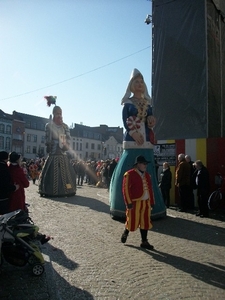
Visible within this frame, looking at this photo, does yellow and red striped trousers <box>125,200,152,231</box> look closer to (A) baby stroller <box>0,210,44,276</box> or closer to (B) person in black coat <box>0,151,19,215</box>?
(A) baby stroller <box>0,210,44,276</box>

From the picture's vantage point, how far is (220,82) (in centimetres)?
1325

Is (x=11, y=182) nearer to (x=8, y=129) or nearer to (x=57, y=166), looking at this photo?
(x=57, y=166)

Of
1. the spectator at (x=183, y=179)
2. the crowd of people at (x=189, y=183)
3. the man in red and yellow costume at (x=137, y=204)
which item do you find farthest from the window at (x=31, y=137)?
the man in red and yellow costume at (x=137, y=204)

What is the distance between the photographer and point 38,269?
4.10 m

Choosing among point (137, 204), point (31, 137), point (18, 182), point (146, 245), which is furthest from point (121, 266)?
point (31, 137)

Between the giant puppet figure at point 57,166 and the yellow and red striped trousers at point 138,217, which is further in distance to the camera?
the giant puppet figure at point 57,166

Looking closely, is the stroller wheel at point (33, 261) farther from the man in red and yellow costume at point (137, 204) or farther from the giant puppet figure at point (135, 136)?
the giant puppet figure at point (135, 136)

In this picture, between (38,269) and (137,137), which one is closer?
(38,269)

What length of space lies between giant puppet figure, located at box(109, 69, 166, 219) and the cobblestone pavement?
1.79ft

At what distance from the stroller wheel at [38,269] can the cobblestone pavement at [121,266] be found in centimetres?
7

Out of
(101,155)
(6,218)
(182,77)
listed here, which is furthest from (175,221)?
(101,155)

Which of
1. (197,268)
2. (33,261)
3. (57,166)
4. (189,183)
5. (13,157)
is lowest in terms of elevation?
(197,268)

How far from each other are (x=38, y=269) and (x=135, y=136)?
4447 millimetres

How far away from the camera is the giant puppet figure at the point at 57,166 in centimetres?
1284
